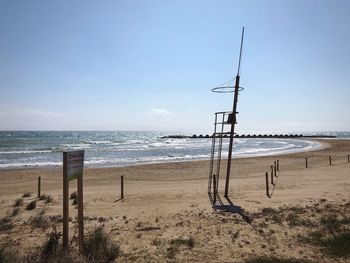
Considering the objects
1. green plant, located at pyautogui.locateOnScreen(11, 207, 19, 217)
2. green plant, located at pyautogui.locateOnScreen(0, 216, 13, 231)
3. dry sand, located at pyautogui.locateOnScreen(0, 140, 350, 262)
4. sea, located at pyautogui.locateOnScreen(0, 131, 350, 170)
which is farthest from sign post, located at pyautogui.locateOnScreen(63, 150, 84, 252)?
sea, located at pyautogui.locateOnScreen(0, 131, 350, 170)

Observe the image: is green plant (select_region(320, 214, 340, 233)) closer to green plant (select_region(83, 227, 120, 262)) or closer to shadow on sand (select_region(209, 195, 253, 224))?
shadow on sand (select_region(209, 195, 253, 224))

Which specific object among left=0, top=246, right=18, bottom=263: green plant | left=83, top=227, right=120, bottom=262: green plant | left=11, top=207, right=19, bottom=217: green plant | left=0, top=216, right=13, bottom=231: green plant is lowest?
left=11, top=207, right=19, bottom=217: green plant

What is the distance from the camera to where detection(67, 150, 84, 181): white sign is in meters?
6.11

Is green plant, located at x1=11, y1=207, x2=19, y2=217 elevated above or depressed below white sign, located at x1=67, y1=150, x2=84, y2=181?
below

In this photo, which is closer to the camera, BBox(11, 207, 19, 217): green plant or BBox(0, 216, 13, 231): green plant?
BBox(0, 216, 13, 231): green plant

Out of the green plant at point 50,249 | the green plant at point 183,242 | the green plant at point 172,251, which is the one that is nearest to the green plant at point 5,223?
the green plant at point 50,249

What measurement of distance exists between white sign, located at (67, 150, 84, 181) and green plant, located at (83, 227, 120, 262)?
48.0 inches

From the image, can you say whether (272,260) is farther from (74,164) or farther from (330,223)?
(74,164)

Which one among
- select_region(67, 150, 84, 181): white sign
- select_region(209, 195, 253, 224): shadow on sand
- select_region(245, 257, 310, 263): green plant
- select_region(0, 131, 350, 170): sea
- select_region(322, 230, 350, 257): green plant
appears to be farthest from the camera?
select_region(0, 131, 350, 170): sea

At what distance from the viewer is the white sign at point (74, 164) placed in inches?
240

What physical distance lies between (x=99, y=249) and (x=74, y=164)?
1.55 metres

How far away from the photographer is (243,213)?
10.4 m

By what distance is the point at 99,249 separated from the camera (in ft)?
20.9

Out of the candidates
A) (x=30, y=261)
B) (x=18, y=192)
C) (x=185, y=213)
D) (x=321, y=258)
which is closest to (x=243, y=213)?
(x=185, y=213)
